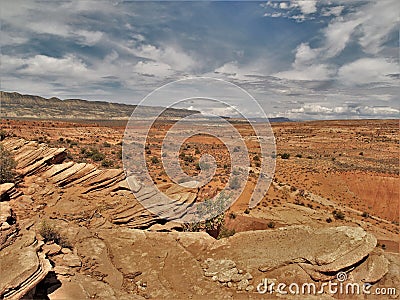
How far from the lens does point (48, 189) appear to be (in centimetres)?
1275

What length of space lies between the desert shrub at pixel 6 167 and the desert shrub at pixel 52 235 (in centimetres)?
313

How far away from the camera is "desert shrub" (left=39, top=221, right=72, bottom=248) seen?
991 centimetres

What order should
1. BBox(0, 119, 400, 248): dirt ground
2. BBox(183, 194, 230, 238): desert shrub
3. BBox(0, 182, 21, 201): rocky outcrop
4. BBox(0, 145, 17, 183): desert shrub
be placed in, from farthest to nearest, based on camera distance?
BBox(0, 119, 400, 248): dirt ground, BBox(183, 194, 230, 238): desert shrub, BBox(0, 145, 17, 183): desert shrub, BBox(0, 182, 21, 201): rocky outcrop

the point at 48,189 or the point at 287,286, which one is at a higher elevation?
the point at 48,189

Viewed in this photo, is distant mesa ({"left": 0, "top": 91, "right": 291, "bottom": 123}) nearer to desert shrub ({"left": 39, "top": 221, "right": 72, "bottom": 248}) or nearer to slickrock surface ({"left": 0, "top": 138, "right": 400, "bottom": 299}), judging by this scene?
slickrock surface ({"left": 0, "top": 138, "right": 400, "bottom": 299})

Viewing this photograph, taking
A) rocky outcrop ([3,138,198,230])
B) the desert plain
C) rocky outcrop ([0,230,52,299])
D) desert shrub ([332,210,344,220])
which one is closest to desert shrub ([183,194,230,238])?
the desert plain

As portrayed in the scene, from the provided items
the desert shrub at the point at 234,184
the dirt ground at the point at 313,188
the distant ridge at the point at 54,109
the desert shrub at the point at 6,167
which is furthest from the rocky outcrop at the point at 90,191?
the distant ridge at the point at 54,109

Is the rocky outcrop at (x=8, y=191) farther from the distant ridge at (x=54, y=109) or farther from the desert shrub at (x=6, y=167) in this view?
the distant ridge at (x=54, y=109)

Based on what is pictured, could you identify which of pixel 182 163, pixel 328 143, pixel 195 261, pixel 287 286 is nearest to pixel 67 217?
pixel 195 261

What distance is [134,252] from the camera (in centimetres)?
1078

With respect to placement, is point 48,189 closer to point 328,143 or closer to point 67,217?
point 67,217

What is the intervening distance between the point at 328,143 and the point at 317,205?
132 ft

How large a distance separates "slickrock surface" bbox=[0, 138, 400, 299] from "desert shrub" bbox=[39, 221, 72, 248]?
0.27 metres

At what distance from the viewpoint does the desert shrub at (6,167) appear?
39.6 ft
